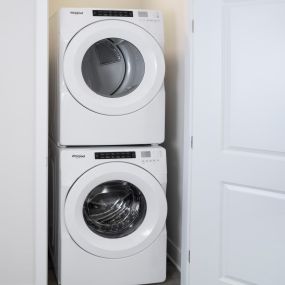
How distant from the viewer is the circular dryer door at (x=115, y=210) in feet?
8.69

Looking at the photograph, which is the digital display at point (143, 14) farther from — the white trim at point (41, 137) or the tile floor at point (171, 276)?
the tile floor at point (171, 276)

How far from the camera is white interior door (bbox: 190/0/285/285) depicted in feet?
7.50

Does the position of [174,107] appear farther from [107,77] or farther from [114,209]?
[114,209]

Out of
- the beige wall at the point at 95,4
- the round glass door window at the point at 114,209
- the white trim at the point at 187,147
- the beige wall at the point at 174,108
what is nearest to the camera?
the white trim at the point at 187,147

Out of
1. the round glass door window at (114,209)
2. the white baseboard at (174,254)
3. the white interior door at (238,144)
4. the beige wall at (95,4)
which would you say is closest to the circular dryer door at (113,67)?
the white interior door at (238,144)

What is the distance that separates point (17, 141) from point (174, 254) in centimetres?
137

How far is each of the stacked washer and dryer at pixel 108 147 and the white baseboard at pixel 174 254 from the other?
0.87ft

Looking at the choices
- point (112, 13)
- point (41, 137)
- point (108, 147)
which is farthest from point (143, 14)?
point (41, 137)

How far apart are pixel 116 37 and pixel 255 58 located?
82cm

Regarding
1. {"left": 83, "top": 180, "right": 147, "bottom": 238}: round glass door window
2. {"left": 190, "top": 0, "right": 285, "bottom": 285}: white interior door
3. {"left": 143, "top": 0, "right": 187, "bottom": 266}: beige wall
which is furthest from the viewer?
{"left": 143, "top": 0, "right": 187, "bottom": 266}: beige wall

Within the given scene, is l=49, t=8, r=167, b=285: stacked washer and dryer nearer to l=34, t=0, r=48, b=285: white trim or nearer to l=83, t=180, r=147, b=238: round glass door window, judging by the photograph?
l=83, t=180, r=147, b=238: round glass door window

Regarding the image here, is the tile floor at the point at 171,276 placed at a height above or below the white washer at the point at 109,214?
below

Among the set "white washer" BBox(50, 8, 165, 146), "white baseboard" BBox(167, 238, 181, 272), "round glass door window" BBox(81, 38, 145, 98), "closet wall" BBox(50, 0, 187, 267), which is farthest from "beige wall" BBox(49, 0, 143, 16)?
"white baseboard" BBox(167, 238, 181, 272)

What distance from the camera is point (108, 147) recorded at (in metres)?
2.77
